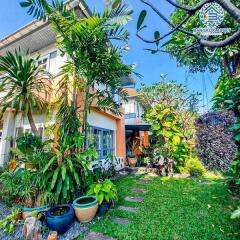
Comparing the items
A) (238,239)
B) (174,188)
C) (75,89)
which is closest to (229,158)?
(174,188)

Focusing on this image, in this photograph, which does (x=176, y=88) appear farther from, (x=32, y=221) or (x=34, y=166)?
(x=32, y=221)

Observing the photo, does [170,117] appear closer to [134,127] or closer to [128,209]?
[134,127]

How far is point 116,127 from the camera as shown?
11.6 meters

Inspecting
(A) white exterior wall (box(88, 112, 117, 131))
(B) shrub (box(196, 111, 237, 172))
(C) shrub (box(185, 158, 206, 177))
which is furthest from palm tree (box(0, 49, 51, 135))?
(C) shrub (box(185, 158, 206, 177))

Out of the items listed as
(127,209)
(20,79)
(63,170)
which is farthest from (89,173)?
(20,79)

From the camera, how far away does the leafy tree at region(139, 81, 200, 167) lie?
9.38 meters

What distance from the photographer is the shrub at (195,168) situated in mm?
8531

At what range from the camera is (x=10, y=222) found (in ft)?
12.8

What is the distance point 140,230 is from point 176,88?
9.33 meters

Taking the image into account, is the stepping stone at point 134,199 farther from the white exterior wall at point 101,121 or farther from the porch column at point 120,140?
the porch column at point 120,140

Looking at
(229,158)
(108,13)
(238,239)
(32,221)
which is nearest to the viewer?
(238,239)

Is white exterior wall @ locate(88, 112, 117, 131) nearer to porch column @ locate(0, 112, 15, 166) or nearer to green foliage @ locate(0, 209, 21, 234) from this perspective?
porch column @ locate(0, 112, 15, 166)

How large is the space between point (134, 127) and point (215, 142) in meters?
9.51

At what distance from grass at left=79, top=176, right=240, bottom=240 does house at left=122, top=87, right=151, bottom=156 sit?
7071mm
